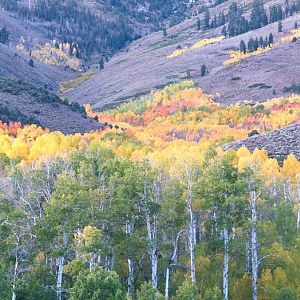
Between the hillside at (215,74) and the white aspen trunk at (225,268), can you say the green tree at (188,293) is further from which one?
the hillside at (215,74)

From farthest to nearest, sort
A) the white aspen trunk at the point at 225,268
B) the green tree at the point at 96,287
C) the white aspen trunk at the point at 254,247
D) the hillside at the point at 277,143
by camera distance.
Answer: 1. the hillside at the point at 277,143
2. the white aspen trunk at the point at 254,247
3. the white aspen trunk at the point at 225,268
4. the green tree at the point at 96,287

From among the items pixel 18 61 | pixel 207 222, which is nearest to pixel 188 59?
pixel 18 61

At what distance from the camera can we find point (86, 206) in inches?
1107

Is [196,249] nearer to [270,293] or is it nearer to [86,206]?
[270,293]

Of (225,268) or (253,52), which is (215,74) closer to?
(253,52)

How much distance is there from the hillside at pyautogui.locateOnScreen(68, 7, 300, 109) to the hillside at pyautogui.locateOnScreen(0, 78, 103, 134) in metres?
41.8

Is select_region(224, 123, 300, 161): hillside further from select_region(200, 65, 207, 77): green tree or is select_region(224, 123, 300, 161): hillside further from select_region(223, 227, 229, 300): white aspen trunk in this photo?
select_region(200, 65, 207, 77): green tree

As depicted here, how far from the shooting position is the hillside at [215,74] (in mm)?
128125

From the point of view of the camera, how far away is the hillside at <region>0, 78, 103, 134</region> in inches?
3287

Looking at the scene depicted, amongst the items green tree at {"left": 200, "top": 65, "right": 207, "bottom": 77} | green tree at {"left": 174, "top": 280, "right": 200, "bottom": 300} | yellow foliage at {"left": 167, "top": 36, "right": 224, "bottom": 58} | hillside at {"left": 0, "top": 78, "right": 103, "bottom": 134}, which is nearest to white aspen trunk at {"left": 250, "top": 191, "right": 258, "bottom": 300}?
green tree at {"left": 174, "top": 280, "right": 200, "bottom": 300}

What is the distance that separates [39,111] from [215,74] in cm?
6566

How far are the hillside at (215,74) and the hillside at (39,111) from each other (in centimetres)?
4180

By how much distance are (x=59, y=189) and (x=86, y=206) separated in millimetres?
1670

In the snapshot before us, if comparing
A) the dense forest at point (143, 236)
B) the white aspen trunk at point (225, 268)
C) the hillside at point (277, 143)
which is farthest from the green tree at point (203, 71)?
the white aspen trunk at point (225, 268)
